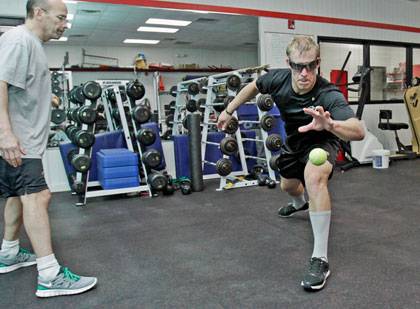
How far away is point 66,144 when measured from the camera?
457 cm

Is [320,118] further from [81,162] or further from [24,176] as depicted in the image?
[81,162]

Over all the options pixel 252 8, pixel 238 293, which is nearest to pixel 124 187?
pixel 238 293

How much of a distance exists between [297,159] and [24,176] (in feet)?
5.05

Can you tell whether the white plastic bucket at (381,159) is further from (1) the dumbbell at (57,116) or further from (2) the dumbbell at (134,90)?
(1) the dumbbell at (57,116)

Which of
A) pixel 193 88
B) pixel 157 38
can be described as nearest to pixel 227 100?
pixel 193 88

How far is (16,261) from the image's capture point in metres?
2.29

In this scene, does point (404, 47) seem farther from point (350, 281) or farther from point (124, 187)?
point (350, 281)

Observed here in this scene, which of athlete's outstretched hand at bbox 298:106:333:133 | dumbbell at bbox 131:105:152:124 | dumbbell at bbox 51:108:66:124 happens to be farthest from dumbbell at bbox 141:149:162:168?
athlete's outstretched hand at bbox 298:106:333:133

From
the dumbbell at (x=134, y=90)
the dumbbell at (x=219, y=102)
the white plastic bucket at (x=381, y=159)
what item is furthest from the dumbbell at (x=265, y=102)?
the white plastic bucket at (x=381, y=159)

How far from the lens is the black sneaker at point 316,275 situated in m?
1.88

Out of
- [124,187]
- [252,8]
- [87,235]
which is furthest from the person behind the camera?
[252,8]

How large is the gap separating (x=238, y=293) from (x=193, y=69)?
15.3 ft

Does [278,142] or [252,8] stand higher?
[252,8]

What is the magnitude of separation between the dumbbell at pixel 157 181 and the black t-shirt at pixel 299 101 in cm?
204
